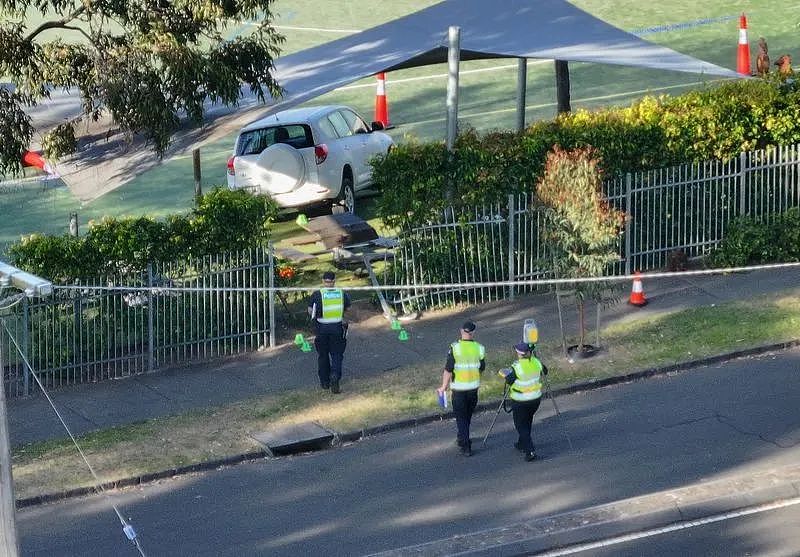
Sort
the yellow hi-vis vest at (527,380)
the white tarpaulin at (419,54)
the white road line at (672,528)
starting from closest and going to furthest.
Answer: the white road line at (672,528) < the yellow hi-vis vest at (527,380) < the white tarpaulin at (419,54)

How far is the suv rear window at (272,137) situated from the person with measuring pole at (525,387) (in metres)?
9.16

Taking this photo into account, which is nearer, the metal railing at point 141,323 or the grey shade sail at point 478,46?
the metal railing at point 141,323

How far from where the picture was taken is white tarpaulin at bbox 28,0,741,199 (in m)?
18.6

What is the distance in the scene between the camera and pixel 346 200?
23281 millimetres

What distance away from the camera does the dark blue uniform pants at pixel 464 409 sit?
14.7 metres

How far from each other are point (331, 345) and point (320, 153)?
6.55 metres

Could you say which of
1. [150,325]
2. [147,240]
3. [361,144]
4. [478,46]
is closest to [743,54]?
[361,144]

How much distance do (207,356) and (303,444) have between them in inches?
128

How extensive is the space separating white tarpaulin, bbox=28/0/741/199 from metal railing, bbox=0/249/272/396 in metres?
1.60

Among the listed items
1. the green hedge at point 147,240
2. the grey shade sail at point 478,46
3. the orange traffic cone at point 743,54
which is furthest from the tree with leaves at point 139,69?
the orange traffic cone at point 743,54

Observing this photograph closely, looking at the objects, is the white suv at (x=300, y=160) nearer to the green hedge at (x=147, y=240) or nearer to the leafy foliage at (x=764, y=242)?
the green hedge at (x=147, y=240)

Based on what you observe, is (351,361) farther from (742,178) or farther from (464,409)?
(742,178)

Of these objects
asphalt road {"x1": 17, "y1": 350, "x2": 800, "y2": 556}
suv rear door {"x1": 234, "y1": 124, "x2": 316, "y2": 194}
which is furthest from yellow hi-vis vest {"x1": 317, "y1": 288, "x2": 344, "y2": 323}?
suv rear door {"x1": 234, "y1": 124, "x2": 316, "y2": 194}

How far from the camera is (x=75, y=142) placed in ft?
62.7
